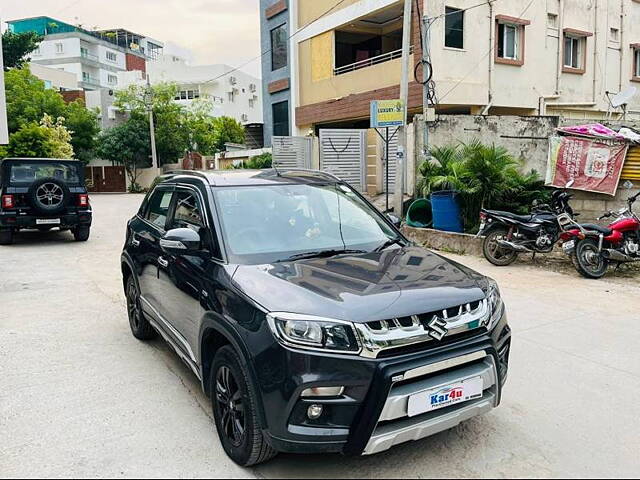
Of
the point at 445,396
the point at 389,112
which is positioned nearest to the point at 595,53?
the point at 389,112

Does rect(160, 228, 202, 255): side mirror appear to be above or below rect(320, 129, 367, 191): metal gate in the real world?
below

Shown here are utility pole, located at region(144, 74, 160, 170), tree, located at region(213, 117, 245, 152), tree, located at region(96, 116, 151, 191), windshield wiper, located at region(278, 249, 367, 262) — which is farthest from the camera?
tree, located at region(213, 117, 245, 152)

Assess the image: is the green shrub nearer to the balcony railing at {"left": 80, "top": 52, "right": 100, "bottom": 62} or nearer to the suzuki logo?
the suzuki logo

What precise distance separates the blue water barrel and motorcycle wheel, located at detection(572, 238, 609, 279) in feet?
9.40

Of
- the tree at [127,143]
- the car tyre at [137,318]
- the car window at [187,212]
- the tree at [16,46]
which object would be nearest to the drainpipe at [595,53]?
the car tyre at [137,318]

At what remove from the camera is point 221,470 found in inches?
120

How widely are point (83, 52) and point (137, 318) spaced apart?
74240 millimetres

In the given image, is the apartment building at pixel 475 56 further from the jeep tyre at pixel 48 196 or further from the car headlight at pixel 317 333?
the car headlight at pixel 317 333

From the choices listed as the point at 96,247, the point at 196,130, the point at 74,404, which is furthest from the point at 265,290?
the point at 196,130

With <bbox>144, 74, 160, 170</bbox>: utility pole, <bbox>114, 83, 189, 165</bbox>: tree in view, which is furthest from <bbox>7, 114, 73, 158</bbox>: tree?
<bbox>114, 83, 189, 165</bbox>: tree

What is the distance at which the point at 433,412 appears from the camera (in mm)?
2814

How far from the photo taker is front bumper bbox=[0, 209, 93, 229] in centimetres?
1162

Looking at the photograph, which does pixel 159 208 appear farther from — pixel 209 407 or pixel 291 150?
pixel 291 150

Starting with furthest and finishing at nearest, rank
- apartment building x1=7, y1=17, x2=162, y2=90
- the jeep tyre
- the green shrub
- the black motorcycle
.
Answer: apartment building x1=7, y1=17, x2=162, y2=90 → the jeep tyre → the green shrub → the black motorcycle
